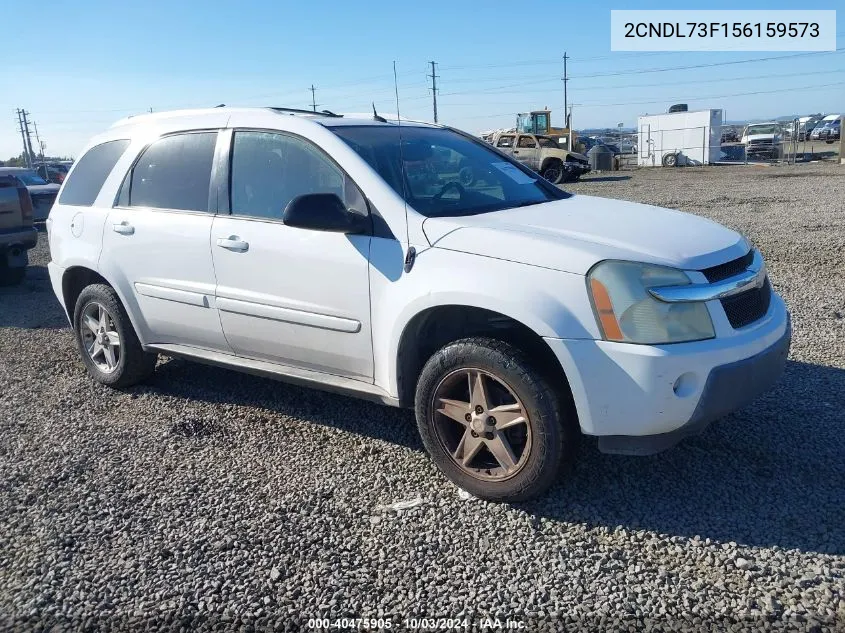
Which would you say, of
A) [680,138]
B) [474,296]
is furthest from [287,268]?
[680,138]

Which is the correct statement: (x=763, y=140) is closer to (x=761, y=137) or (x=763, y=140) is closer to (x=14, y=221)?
(x=761, y=137)

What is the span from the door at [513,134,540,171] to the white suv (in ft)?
74.4

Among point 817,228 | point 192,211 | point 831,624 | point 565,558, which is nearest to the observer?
point 831,624

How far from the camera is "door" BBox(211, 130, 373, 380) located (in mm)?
3836

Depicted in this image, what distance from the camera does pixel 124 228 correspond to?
4859 millimetres

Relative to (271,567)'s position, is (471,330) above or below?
above

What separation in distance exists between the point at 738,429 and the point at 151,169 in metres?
3.93

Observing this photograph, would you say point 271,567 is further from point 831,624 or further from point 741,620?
point 831,624

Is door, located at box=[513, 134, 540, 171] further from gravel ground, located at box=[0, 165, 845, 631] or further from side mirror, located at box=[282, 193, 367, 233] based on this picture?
side mirror, located at box=[282, 193, 367, 233]

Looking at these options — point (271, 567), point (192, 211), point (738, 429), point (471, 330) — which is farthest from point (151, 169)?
point (738, 429)

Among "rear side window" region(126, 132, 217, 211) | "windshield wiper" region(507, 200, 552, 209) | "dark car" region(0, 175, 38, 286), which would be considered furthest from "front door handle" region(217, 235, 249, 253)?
"dark car" region(0, 175, 38, 286)

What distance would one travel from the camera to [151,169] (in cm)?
491

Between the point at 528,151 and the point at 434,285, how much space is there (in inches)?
967

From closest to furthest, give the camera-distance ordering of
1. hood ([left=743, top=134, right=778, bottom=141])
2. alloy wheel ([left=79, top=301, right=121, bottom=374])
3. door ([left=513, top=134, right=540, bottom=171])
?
alloy wheel ([left=79, top=301, right=121, bottom=374]), door ([left=513, top=134, right=540, bottom=171]), hood ([left=743, top=134, right=778, bottom=141])
